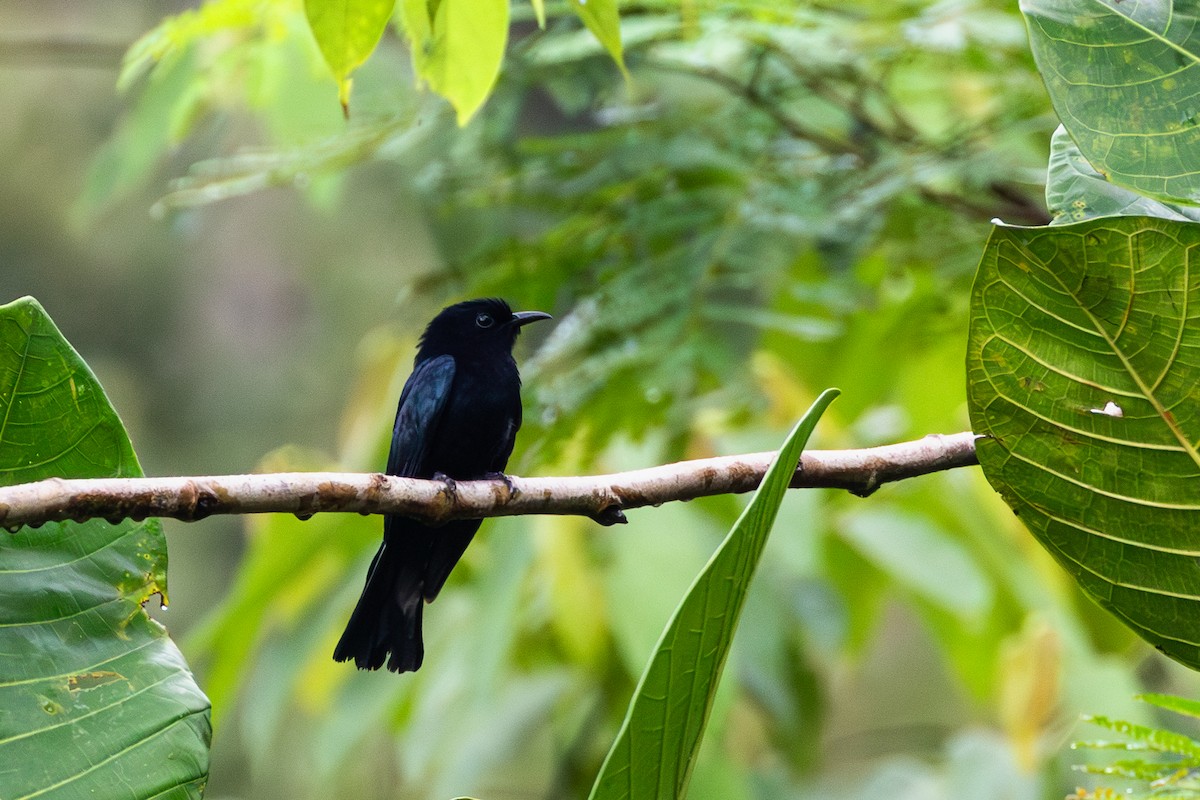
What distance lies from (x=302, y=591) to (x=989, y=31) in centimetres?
322

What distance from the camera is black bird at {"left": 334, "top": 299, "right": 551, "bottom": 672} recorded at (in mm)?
2299

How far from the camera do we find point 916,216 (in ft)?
11.7

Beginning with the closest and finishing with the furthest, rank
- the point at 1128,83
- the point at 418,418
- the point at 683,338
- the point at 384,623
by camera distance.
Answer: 1. the point at 1128,83
2. the point at 384,623
3. the point at 418,418
4. the point at 683,338

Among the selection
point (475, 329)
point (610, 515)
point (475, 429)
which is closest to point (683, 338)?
point (475, 329)

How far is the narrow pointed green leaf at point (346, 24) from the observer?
1500mm

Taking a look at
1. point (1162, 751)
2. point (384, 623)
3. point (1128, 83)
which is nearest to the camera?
point (1128, 83)

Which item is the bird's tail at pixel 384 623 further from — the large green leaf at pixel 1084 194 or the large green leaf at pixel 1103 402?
the large green leaf at pixel 1084 194

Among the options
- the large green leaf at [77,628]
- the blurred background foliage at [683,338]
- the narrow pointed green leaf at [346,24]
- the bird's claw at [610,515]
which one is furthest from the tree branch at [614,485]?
the blurred background foliage at [683,338]

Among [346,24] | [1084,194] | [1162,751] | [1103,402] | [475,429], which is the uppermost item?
[346,24]

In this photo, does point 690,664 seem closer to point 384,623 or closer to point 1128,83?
point 1128,83

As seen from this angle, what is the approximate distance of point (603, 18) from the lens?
1606mm

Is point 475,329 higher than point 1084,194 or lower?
lower

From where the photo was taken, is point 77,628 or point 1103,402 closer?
point 1103,402

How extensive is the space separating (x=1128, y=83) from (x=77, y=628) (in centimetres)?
151
